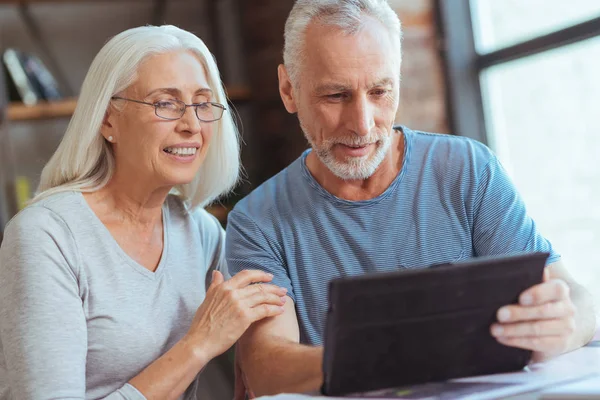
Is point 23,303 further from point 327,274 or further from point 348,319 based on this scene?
point 348,319

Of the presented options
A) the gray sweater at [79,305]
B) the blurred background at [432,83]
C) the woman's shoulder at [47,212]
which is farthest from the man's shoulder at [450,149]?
the blurred background at [432,83]

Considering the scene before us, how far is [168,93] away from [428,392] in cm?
95

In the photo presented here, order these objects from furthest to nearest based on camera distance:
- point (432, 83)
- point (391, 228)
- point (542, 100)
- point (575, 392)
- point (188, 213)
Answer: point (432, 83), point (542, 100), point (188, 213), point (391, 228), point (575, 392)

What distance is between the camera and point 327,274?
5.58 feet

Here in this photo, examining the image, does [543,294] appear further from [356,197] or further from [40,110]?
[40,110]

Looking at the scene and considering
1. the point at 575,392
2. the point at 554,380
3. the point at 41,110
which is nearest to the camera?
the point at 575,392

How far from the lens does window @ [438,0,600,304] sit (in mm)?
2605

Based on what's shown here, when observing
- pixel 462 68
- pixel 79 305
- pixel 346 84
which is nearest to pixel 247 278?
pixel 79 305

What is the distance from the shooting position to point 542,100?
2795 mm

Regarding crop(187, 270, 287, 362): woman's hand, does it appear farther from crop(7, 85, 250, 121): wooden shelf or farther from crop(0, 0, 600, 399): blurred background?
crop(7, 85, 250, 121): wooden shelf

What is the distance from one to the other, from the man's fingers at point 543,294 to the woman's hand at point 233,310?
0.59m

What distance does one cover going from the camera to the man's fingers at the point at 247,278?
1.62 metres

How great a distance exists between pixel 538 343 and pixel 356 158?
61cm

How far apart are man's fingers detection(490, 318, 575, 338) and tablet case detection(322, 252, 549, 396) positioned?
Result: 0.02 m
